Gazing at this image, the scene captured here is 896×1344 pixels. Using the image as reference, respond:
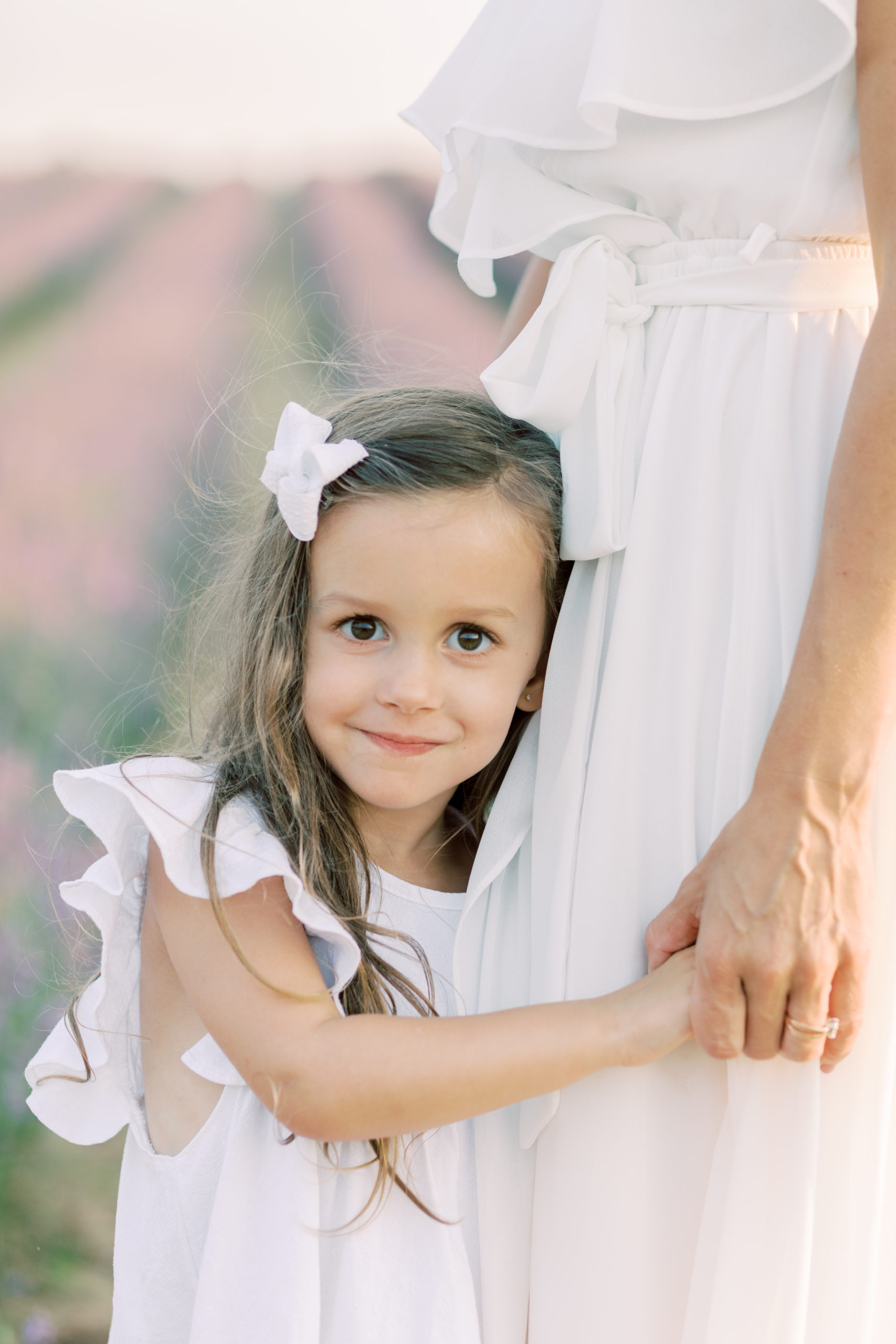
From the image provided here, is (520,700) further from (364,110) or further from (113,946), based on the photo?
(364,110)

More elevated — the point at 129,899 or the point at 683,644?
the point at 683,644

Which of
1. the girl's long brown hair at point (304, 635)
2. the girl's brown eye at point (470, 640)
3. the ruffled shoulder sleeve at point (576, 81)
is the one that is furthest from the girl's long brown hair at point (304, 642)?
the ruffled shoulder sleeve at point (576, 81)

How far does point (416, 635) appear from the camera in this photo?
3.92ft

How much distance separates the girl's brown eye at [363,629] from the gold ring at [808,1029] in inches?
21.8

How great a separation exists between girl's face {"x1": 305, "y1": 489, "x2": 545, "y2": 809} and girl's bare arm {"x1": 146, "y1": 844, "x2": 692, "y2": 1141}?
0.84 ft

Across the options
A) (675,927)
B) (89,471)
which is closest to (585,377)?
(675,927)

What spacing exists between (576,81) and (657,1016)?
947mm

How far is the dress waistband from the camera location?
1.12 m

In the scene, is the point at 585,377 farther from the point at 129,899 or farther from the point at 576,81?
the point at 129,899

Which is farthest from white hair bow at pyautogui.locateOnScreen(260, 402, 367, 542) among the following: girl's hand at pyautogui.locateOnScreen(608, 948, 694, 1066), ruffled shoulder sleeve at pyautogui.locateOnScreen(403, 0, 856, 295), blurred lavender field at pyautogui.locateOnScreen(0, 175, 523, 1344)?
blurred lavender field at pyautogui.locateOnScreen(0, 175, 523, 1344)

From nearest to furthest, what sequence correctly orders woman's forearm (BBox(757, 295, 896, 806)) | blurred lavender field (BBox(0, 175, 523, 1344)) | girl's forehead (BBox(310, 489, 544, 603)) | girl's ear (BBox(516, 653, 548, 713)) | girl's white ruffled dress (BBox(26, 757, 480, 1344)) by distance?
woman's forearm (BBox(757, 295, 896, 806)), girl's white ruffled dress (BBox(26, 757, 480, 1344)), girl's forehead (BBox(310, 489, 544, 603)), girl's ear (BBox(516, 653, 548, 713)), blurred lavender field (BBox(0, 175, 523, 1344))

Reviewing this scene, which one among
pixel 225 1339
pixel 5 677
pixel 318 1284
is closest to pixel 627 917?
pixel 318 1284

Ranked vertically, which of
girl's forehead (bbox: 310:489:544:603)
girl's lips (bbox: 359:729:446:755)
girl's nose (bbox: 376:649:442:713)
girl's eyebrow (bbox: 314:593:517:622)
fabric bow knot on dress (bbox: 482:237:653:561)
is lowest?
girl's lips (bbox: 359:729:446:755)

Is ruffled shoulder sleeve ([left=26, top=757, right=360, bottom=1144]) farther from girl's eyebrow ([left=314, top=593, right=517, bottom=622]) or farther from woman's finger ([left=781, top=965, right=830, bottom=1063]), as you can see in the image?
woman's finger ([left=781, top=965, right=830, bottom=1063])
